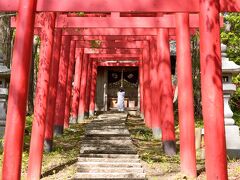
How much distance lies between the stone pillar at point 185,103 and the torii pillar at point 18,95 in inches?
131

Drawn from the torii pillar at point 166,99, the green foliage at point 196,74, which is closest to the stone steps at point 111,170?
the torii pillar at point 166,99

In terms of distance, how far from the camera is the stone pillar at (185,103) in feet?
24.4

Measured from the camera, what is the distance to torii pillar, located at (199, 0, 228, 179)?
16.0 ft

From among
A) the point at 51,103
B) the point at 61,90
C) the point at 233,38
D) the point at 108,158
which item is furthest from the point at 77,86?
the point at 108,158

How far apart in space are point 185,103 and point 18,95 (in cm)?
351

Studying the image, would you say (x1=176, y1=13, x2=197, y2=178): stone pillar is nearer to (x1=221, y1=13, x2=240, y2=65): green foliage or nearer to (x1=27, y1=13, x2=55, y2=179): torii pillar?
(x1=27, y1=13, x2=55, y2=179): torii pillar

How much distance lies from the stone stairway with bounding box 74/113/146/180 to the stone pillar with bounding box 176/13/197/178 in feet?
3.09

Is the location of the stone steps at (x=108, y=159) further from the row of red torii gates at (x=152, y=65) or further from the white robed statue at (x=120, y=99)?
the white robed statue at (x=120, y=99)

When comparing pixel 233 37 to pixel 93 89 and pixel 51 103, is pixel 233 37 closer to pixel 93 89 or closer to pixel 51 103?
pixel 93 89

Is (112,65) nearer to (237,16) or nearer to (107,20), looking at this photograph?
(237,16)

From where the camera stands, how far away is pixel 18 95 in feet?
18.0

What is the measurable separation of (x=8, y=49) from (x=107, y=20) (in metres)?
5.89

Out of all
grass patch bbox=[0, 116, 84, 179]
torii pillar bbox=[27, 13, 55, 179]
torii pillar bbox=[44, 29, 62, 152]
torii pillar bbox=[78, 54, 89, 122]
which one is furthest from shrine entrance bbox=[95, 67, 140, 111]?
torii pillar bbox=[27, 13, 55, 179]

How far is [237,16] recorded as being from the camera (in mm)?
16078
